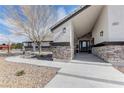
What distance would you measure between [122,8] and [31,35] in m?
11.5

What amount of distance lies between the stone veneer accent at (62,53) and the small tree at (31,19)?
716 centimetres

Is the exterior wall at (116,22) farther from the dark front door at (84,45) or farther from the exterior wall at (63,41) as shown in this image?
the dark front door at (84,45)

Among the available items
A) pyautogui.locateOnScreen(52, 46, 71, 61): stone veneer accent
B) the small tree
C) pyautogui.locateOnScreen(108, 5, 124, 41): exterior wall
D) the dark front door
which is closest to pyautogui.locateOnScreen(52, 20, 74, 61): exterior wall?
pyautogui.locateOnScreen(52, 46, 71, 61): stone veneer accent

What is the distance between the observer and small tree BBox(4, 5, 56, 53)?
55.7ft

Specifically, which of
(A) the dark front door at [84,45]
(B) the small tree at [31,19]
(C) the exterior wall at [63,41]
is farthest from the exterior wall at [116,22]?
(A) the dark front door at [84,45]

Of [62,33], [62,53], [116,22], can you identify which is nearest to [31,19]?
[62,33]

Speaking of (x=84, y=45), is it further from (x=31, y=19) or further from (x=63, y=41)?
(x=63, y=41)

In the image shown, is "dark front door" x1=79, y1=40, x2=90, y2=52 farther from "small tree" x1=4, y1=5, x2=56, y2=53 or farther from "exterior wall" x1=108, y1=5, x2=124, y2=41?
"exterior wall" x1=108, y1=5, x2=124, y2=41

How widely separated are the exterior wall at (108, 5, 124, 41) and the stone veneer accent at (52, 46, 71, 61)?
301 cm

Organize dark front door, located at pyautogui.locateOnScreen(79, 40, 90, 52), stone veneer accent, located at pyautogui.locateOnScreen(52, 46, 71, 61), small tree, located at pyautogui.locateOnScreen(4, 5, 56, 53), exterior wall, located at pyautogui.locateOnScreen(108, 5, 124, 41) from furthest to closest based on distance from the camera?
1. dark front door, located at pyautogui.locateOnScreen(79, 40, 90, 52)
2. small tree, located at pyautogui.locateOnScreen(4, 5, 56, 53)
3. stone veneer accent, located at pyautogui.locateOnScreen(52, 46, 71, 61)
4. exterior wall, located at pyautogui.locateOnScreen(108, 5, 124, 41)
